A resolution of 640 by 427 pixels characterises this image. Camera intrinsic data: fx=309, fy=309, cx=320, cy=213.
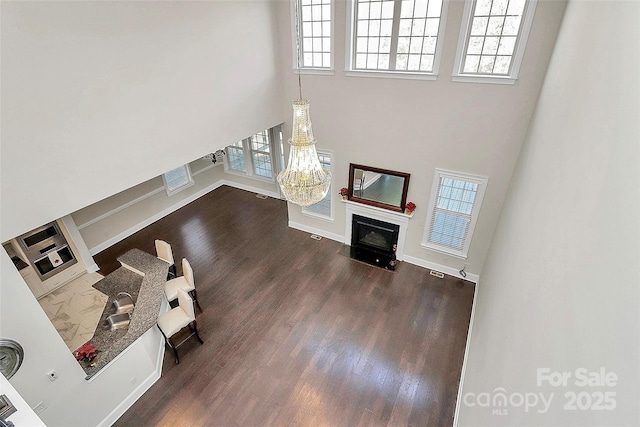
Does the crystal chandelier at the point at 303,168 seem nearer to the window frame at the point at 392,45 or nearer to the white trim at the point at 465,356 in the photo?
the window frame at the point at 392,45

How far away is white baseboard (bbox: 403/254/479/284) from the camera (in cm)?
627

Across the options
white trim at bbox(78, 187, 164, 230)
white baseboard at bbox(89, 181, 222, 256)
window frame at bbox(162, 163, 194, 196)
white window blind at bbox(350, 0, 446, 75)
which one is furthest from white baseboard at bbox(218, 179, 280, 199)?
white window blind at bbox(350, 0, 446, 75)

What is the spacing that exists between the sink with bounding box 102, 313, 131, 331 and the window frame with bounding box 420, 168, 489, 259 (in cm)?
550

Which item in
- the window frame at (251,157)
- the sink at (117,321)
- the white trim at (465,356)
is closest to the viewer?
the white trim at (465,356)

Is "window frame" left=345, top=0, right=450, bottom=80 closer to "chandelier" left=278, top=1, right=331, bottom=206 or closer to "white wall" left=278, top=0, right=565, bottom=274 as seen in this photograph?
"white wall" left=278, top=0, right=565, bottom=274

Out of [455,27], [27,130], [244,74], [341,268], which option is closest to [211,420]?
[341,268]

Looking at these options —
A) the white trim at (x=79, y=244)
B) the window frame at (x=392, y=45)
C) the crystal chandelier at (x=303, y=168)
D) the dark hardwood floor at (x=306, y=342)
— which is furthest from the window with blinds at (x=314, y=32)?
the white trim at (x=79, y=244)

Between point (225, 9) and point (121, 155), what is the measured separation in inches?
112

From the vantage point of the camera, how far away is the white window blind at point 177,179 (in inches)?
341

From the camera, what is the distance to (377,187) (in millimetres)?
6625

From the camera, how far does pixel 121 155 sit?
3945 mm

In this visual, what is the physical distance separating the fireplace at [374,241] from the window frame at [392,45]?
292 centimetres

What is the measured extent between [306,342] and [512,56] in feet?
17.8

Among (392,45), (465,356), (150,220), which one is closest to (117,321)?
(150,220)
